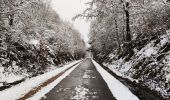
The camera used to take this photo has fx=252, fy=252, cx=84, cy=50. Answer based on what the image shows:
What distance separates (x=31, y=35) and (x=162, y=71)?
9089 mm

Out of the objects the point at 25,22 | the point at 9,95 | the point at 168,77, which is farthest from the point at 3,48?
the point at 168,77

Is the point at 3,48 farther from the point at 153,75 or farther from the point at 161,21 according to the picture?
the point at 161,21

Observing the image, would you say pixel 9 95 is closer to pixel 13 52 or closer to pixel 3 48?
pixel 3 48

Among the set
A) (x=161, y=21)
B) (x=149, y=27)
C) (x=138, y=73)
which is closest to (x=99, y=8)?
(x=149, y=27)

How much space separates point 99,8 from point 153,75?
11165mm

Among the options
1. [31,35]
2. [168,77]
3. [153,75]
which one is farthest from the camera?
[31,35]

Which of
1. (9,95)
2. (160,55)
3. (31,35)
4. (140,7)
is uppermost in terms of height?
(140,7)

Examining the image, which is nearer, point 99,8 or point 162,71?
point 162,71

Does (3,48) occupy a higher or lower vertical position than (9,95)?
higher

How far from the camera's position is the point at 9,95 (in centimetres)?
777

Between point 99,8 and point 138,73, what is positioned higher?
point 99,8

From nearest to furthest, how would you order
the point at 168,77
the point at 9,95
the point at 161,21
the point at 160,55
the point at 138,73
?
the point at 9,95, the point at 168,77, the point at 160,55, the point at 138,73, the point at 161,21

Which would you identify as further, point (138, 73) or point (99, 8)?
point (99, 8)

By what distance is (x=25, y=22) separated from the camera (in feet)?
50.1
